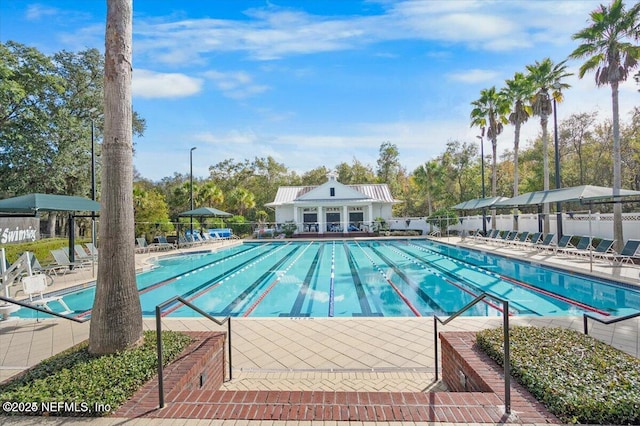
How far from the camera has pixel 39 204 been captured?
8664 mm

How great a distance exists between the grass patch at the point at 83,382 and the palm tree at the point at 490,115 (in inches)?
944

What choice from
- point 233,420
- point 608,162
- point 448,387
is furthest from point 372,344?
point 608,162

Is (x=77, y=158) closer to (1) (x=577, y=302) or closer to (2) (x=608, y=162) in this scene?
(1) (x=577, y=302)

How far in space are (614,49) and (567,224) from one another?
8576 millimetres

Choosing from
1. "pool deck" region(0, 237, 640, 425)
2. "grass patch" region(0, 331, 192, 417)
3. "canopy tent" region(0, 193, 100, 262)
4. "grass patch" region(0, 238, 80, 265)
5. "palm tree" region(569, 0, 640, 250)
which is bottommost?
"pool deck" region(0, 237, 640, 425)

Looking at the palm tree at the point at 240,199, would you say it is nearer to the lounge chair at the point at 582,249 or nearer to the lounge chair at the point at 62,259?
the lounge chair at the point at 62,259

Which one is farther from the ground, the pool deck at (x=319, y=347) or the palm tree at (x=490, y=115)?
the palm tree at (x=490, y=115)

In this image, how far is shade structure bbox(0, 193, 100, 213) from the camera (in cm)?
835

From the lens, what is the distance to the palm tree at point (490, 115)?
21.9 m

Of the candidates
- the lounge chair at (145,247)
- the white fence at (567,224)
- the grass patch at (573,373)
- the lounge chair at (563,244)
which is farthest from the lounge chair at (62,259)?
the lounge chair at (563,244)

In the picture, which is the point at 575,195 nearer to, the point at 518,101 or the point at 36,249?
the point at 518,101

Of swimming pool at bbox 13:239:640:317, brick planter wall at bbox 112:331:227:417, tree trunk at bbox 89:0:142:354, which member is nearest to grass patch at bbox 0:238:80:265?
swimming pool at bbox 13:239:640:317

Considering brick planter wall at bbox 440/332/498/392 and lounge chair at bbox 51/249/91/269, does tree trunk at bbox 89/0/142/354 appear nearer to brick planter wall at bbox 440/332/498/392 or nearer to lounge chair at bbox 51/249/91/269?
brick planter wall at bbox 440/332/498/392

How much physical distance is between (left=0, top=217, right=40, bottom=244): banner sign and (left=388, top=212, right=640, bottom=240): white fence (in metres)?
20.2
